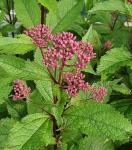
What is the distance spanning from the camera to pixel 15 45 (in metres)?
1.70

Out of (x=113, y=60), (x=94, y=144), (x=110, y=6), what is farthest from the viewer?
(x=110, y=6)

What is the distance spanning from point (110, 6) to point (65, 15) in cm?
22

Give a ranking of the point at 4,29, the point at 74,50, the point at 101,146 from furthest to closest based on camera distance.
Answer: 1. the point at 4,29
2. the point at 101,146
3. the point at 74,50

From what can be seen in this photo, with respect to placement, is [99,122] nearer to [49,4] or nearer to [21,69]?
[21,69]

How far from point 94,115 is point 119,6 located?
76 centimetres

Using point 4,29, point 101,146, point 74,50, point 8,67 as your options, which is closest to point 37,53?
point 8,67

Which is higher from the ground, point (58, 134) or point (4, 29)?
point (4, 29)

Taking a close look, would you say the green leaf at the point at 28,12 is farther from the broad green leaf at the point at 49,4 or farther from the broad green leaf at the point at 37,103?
the broad green leaf at the point at 49,4

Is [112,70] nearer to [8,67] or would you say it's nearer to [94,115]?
[94,115]

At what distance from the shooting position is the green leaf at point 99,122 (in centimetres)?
148

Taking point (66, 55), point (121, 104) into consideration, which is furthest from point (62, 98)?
point (121, 104)

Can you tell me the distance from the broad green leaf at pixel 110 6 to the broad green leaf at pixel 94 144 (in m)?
0.60

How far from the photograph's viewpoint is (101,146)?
188 cm

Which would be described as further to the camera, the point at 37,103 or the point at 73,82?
the point at 37,103
